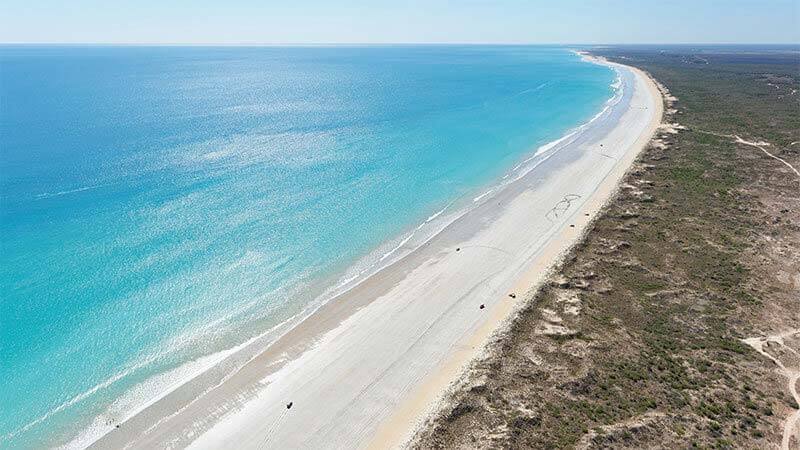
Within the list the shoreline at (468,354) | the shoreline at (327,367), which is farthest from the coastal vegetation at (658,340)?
the shoreline at (327,367)

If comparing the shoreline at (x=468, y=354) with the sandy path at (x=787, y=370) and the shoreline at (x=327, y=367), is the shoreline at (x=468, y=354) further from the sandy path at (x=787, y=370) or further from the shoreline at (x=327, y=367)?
the sandy path at (x=787, y=370)

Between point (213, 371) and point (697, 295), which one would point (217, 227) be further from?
point (697, 295)

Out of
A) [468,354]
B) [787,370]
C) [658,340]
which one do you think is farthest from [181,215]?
[787,370]

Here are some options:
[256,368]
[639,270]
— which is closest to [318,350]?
[256,368]

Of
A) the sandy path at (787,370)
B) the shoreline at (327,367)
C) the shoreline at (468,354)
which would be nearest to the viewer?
the sandy path at (787,370)

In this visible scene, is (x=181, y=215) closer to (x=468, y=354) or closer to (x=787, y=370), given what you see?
(x=468, y=354)
